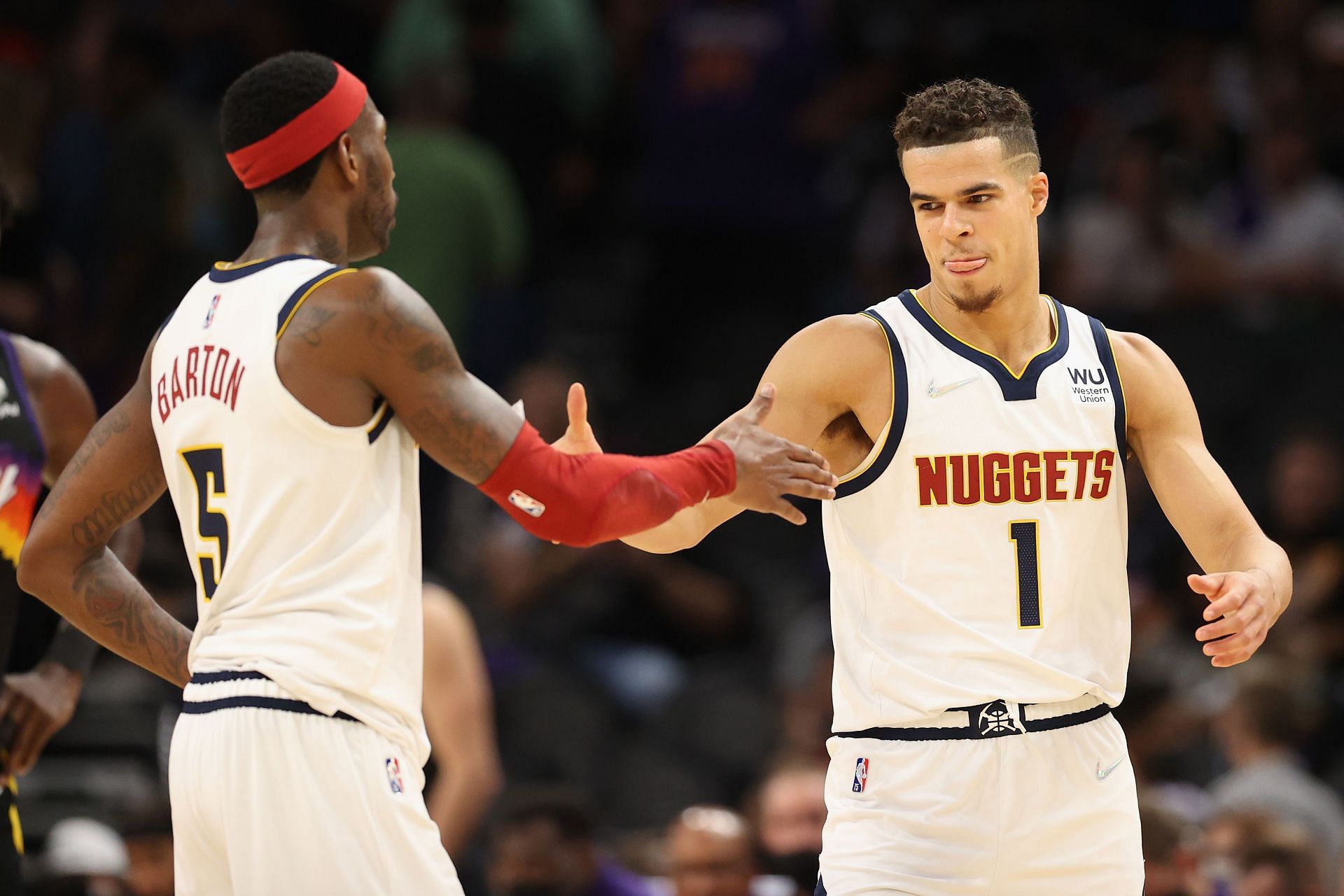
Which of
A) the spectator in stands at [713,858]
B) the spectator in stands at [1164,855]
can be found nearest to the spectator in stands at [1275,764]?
the spectator in stands at [1164,855]

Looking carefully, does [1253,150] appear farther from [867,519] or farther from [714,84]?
[867,519]

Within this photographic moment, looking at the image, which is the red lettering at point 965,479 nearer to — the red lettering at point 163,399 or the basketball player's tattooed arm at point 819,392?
the basketball player's tattooed arm at point 819,392

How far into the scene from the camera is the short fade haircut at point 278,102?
455 cm

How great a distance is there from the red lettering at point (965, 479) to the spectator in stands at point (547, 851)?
3.42 meters

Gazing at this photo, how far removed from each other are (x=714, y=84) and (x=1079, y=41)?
9.97 ft

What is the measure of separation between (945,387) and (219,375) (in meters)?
1.95

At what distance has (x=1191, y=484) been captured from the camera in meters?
5.05

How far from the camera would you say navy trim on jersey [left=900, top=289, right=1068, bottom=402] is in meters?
5.05

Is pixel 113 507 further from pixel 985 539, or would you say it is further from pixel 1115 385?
pixel 1115 385

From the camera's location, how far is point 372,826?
4215mm

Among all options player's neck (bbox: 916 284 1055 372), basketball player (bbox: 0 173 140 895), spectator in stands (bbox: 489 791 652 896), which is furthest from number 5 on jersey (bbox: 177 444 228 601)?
spectator in stands (bbox: 489 791 652 896)

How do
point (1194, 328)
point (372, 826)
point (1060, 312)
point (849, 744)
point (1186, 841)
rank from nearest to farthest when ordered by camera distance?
point (372, 826)
point (849, 744)
point (1060, 312)
point (1186, 841)
point (1194, 328)

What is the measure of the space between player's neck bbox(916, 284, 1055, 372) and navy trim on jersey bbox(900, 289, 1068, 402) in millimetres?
22

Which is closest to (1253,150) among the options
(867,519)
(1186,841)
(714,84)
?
(714,84)
